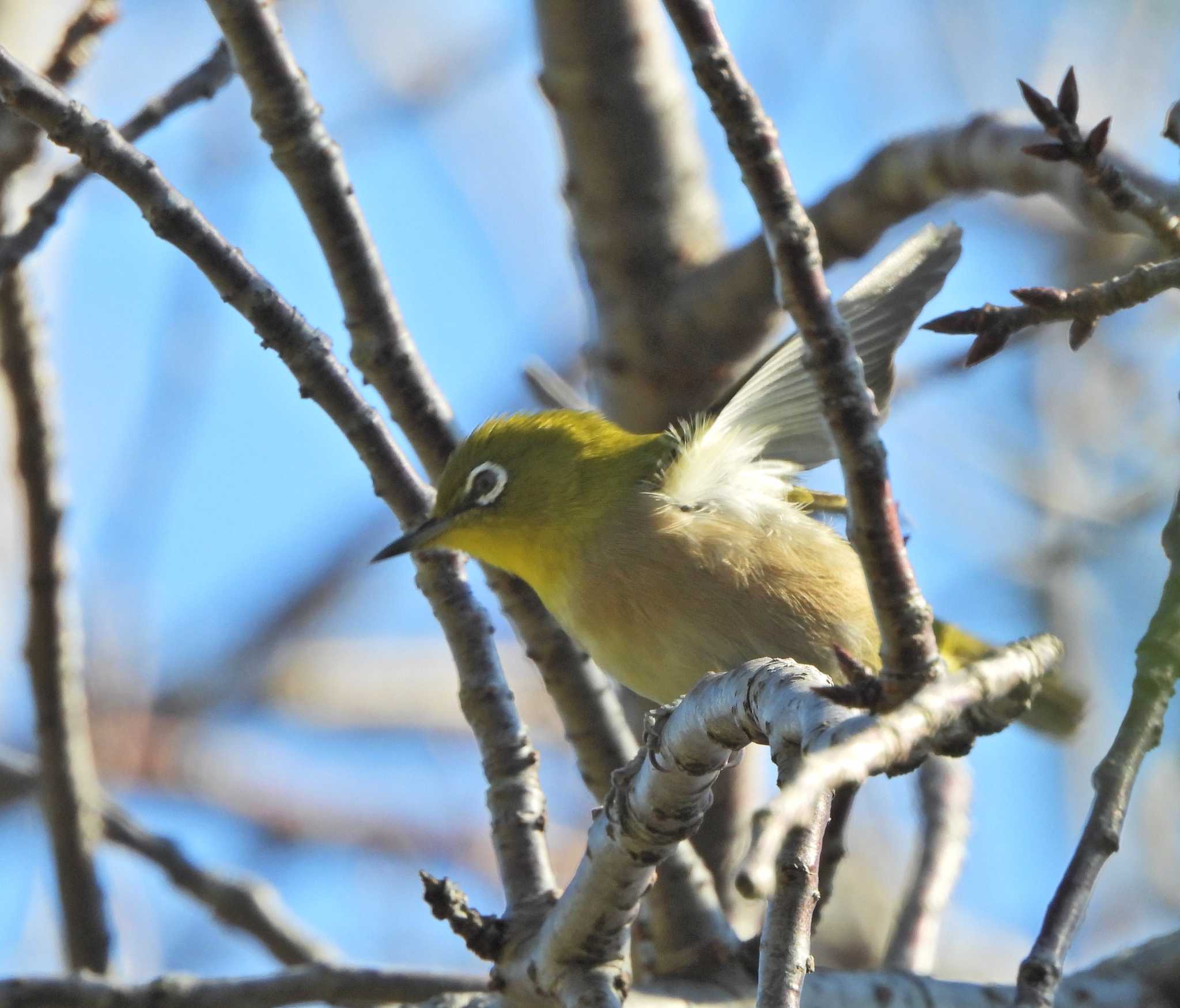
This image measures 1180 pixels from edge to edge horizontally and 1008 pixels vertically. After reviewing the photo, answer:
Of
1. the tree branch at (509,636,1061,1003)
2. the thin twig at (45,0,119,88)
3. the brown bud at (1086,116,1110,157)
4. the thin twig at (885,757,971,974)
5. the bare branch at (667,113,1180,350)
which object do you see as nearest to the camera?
the tree branch at (509,636,1061,1003)

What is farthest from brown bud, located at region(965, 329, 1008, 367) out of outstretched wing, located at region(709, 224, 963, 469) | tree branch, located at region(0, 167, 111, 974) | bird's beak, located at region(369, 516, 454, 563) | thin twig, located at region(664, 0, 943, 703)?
tree branch, located at region(0, 167, 111, 974)

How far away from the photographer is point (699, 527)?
162 inches

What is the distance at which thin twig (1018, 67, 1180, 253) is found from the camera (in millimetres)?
2344

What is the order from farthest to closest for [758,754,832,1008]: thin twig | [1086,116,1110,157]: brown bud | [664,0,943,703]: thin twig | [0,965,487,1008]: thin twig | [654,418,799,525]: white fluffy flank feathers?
1. [654,418,799,525]: white fluffy flank feathers
2. [0,965,487,1008]: thin twig
3. [1086,116,1110,157]: brown bud
4. [664,0,943,703]: thin twig
5. [758,754,832,1008]: thin twig

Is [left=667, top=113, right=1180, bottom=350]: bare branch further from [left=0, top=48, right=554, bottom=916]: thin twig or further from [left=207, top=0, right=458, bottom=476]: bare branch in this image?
[left=0, top=48, right=554, bottom=916]: thin twig

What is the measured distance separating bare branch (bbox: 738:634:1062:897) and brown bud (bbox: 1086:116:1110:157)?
34.9 inches

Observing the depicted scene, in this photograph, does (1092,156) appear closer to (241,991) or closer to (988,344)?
(988,344)

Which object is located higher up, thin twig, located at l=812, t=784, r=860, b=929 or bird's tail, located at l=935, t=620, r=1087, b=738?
bird's tail, located at l=935, t=620, r=1087, b=738

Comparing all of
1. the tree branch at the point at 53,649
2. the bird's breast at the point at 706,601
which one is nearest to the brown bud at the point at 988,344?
the bird's breast at the point at 706,601

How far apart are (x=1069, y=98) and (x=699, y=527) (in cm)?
197

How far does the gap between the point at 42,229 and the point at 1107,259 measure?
5851mm

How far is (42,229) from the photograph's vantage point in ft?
12.5

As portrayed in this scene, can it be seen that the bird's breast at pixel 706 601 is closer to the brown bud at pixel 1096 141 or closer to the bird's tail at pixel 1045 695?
the bird's tail at pixel 1045 695

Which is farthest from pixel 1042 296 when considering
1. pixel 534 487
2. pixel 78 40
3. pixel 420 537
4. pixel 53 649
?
pixel 53 649
